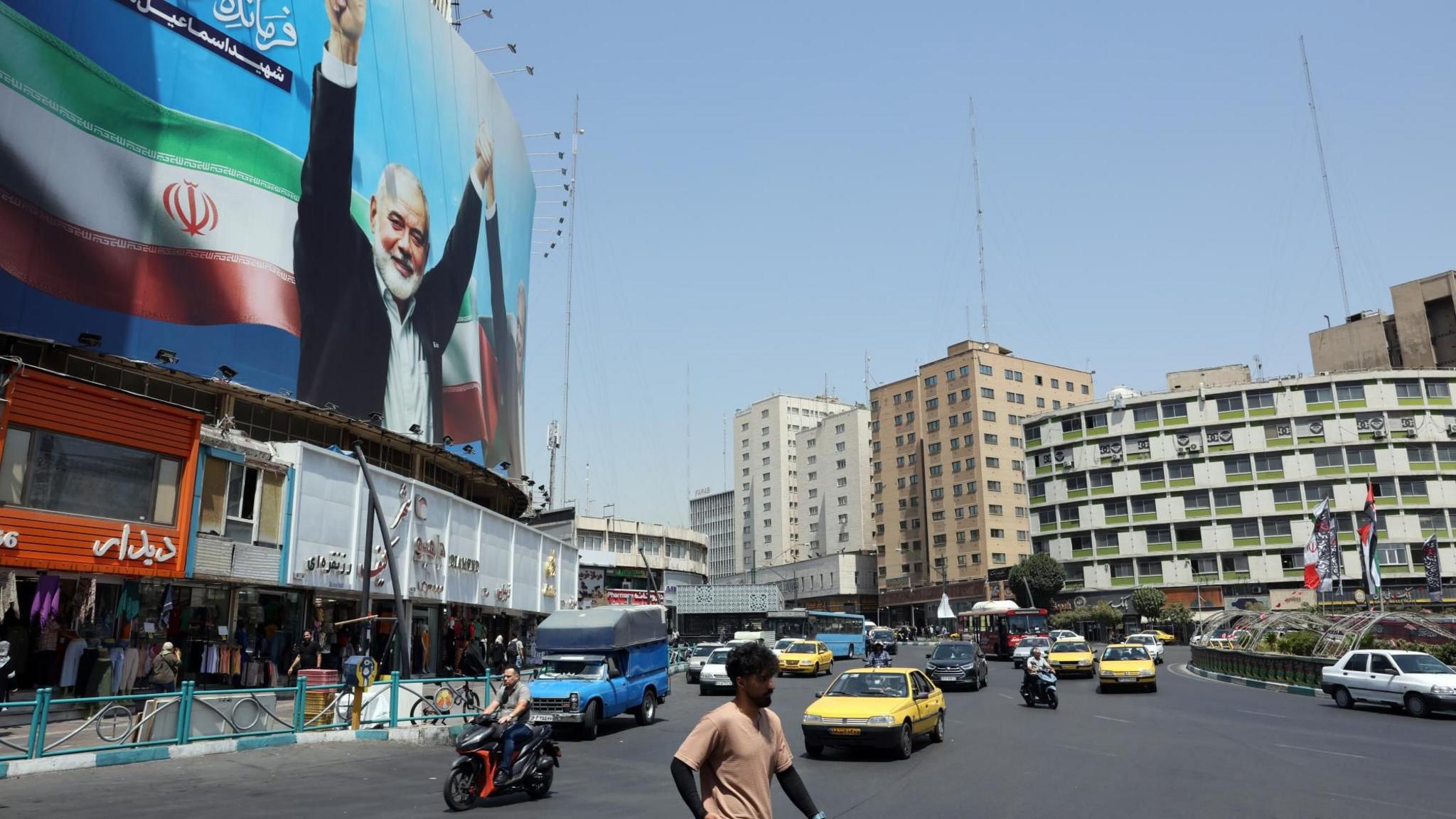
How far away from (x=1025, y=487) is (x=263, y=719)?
103905mm

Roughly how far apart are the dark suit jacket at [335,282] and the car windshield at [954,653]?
68.1 ft

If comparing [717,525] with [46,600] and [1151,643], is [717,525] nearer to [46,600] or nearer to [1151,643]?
[1151,643]

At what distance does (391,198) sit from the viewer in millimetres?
35281

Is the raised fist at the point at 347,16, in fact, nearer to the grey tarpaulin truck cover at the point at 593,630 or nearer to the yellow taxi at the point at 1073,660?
the grey tarpaulin truck cover at the point at 593,630

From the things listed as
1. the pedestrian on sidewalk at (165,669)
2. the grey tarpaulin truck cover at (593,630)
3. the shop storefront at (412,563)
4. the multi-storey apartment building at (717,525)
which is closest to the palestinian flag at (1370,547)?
the grey tarpaulin truck cover at (593,630)

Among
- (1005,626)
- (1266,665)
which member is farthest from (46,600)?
(1005,626)

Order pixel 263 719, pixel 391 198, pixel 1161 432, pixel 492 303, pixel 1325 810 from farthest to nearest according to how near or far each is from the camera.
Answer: pixel 1161 432 < pixel 492 303 < pixel 391 198 < pixel 263 719 < pixel 1325 810

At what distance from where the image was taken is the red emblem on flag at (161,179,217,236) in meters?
26.3

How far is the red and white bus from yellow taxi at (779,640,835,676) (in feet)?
43.6

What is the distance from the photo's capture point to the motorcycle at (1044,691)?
2534 cm

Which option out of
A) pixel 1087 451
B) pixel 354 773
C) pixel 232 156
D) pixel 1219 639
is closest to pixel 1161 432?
pixel 1087 451

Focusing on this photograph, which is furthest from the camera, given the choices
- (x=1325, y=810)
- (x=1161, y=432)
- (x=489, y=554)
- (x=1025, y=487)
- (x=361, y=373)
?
(x=1025, y=487)

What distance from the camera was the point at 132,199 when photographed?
998 inches

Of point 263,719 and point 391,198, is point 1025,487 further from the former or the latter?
point 263,719
